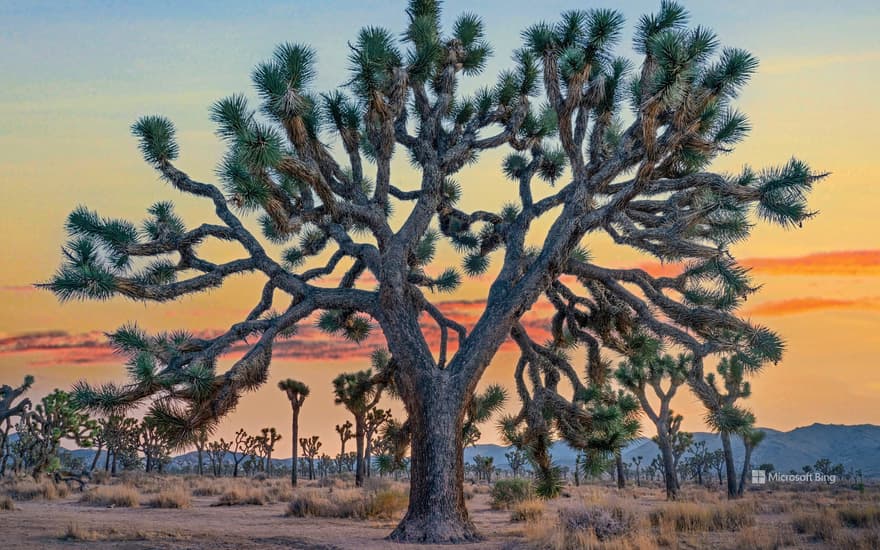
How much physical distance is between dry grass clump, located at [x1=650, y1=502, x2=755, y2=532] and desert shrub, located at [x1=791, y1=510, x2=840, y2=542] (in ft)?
2.78

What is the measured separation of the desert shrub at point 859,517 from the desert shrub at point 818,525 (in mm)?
689

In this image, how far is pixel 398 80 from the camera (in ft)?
38.8

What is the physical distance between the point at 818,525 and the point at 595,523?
505cm

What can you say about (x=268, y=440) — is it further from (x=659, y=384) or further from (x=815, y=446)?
(x=815, y=446)

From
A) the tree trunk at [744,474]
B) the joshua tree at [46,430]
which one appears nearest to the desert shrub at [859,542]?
the tree trunk at [744,474]

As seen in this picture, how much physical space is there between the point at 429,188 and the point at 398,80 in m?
1.92

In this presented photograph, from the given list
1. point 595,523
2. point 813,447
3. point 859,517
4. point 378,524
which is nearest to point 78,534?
point 378,524

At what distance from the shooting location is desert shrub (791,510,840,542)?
1312 centimetres

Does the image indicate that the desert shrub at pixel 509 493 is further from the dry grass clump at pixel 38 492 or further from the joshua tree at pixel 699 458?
the joshua tree at pixel 699 458

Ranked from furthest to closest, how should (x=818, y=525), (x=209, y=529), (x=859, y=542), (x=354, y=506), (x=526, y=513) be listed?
(x=354, y=506), (x=526, y=513), (x=209, y=529), (x=818, y=525), (x=859, y=542)

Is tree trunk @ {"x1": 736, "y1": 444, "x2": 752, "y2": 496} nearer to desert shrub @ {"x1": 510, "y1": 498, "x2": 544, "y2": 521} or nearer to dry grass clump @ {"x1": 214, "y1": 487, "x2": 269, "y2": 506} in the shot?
desert shrub @ {"x1": 510, "y1": 498, "x2": 544, "y2": 521}

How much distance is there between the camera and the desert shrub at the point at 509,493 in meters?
21.5

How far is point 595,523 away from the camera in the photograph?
11414 mm

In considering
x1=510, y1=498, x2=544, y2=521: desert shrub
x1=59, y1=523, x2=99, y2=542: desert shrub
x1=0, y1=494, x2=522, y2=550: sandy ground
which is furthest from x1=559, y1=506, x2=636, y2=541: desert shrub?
x1=59, y1=523, x2=99, y2=542: desert shrub
